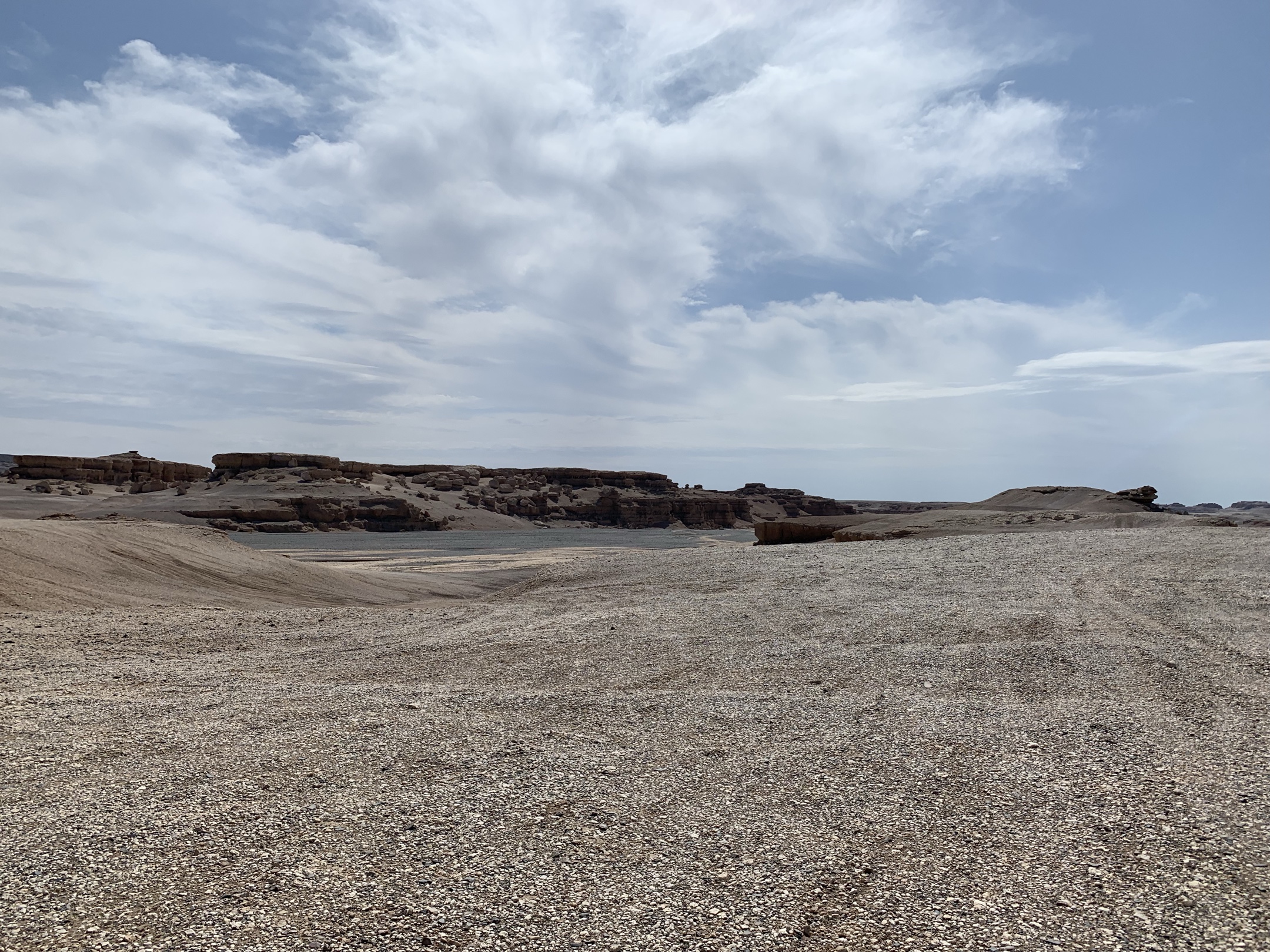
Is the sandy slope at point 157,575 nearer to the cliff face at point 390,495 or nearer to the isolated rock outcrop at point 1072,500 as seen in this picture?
the isolated rock outcrop at point 1072,500

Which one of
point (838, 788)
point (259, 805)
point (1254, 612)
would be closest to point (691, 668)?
point (838, 788)

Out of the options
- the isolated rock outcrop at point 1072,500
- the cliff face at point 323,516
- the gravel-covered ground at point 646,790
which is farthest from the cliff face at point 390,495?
the gravel-covered ground at point 646,790

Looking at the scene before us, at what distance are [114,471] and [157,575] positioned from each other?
67.3 metres

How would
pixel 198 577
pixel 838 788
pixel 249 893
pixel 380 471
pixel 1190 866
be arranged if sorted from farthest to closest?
pixel 380 471, pixel 198 577, pixel 838 788, pixel 1190 866, pixel 249 893

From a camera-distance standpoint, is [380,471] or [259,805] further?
[380,471]

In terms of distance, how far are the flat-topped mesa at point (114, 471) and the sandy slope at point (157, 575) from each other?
55278 mm

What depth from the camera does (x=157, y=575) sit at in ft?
49.2

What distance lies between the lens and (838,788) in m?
4.93

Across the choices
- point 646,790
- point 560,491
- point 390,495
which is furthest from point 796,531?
point 560,491

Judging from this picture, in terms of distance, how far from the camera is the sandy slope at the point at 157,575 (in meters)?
12.8

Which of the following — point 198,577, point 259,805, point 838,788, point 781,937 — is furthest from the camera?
point 198,577

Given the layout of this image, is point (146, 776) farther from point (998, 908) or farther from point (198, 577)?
point (198, 577)

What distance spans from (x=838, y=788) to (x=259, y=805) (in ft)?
11.4

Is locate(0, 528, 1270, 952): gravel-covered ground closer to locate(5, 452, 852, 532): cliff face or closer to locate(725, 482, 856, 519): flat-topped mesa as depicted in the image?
locate(5, 452, 852, 532): cliff face
